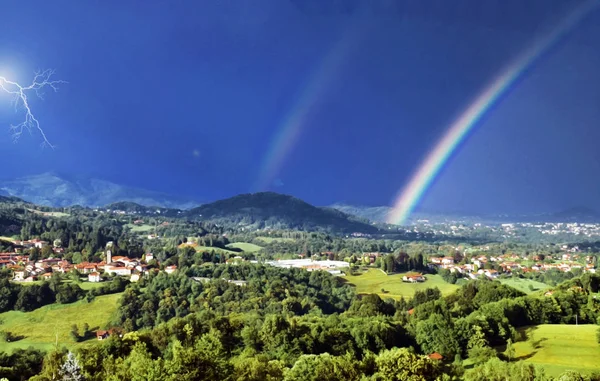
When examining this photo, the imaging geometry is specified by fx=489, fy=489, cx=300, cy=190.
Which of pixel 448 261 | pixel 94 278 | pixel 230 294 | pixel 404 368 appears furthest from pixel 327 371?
pixel 448 261

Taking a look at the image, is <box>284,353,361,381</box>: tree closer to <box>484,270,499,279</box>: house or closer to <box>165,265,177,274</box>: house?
<box>165,265,177,274</box>: house

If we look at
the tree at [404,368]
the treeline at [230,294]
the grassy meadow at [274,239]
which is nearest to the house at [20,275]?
the treeline at [230,294]

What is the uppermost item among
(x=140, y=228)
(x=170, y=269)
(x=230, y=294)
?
(x=140, y=228)

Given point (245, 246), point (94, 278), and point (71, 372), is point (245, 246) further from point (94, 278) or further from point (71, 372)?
point (71, 372)

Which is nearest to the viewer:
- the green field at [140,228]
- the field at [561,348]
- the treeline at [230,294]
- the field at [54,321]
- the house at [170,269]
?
the field at [561,348]

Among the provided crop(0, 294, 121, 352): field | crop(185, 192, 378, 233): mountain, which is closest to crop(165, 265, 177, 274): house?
crop(0, 294, 121, 352): field

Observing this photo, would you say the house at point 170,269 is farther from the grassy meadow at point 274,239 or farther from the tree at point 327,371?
the grassy meadow at point 274,239

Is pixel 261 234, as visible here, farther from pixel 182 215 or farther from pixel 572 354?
pixel 572 354
